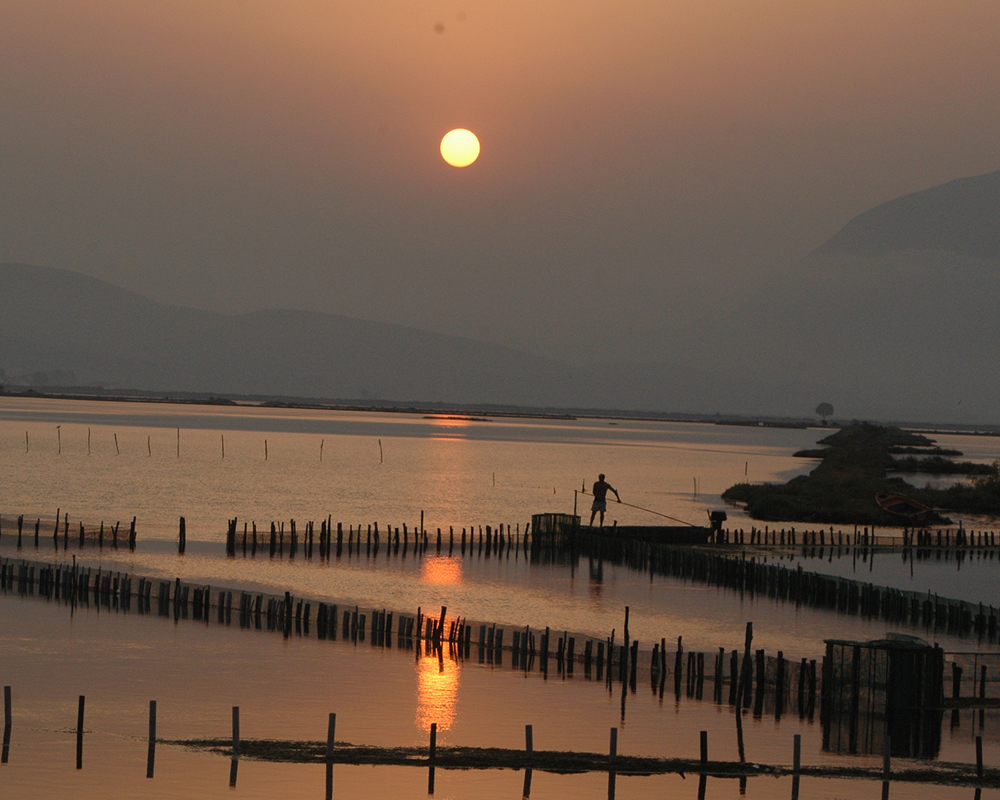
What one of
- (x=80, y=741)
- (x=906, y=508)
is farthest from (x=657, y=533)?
(x=80, y=741)

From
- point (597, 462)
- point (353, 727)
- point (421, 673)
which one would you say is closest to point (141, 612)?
point (421, 673)

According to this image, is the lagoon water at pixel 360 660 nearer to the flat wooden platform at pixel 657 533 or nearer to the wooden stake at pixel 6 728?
the wooden stake at pixel 6 728

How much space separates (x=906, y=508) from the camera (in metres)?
66.6

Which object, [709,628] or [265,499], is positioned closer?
[709,628]

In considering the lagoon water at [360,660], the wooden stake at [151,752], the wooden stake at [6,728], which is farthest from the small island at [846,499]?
the wooden stake at [6,728]

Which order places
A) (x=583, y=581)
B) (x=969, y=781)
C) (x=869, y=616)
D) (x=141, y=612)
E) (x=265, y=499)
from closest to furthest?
1. (x=969, y=781)
2. (x=141, y=612)
3. (x=869, y=616)
4. (x=583, y=581)
5. (x=265, y=499)

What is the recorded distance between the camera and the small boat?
216ft

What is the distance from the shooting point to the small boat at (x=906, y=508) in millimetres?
65688

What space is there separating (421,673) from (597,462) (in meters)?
115

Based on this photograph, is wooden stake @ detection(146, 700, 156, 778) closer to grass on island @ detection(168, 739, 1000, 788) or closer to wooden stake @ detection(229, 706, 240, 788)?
grass on island @ detection(168, 739, 1000, 788)

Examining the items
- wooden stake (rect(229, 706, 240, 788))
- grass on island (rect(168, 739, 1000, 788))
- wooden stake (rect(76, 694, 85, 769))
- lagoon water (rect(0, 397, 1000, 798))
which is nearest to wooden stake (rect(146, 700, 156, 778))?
lagoon water (rect(0, 397, 1000, 798))

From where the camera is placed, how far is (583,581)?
43.2m

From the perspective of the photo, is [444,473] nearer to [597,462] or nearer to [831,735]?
[597,462]

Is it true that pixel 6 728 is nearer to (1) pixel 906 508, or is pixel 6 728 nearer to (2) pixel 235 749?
(2) pixel 235 749
